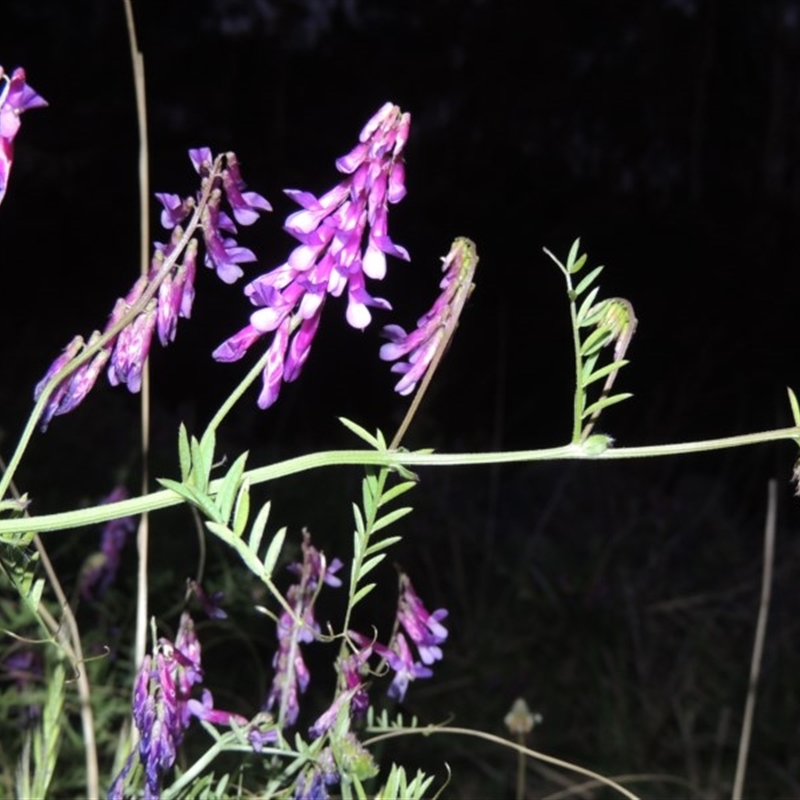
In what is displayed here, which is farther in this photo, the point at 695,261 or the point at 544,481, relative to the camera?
the point at 695,261

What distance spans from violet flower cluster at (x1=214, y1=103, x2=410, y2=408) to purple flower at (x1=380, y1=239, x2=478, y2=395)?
1.5 inches

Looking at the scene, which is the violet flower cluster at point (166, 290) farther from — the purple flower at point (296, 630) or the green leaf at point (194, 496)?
the purple flower at point (296, 630)

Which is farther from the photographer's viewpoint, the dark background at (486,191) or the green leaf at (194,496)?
the dark background at (486,191)

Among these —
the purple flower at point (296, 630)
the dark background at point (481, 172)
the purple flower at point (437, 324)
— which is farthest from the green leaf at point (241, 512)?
the dark background at point (481, 172)

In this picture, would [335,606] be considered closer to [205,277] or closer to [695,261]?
[205,277]

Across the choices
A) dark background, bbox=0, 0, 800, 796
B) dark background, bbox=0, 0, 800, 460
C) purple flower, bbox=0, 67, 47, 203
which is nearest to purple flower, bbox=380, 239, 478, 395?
purple flower, bbox=0, 67, 47, 203

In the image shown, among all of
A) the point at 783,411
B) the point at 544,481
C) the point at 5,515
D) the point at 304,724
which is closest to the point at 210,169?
the point at 5,515

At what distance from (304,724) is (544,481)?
1522 millimetres

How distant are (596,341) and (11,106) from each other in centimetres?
32

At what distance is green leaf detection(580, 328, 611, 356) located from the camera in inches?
29.7

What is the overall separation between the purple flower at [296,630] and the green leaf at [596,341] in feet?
0.91

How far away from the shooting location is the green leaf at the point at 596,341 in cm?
75

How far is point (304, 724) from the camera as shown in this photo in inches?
82.1

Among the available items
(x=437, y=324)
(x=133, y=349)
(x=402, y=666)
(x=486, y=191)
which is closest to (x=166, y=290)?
(x=133, y=349)
